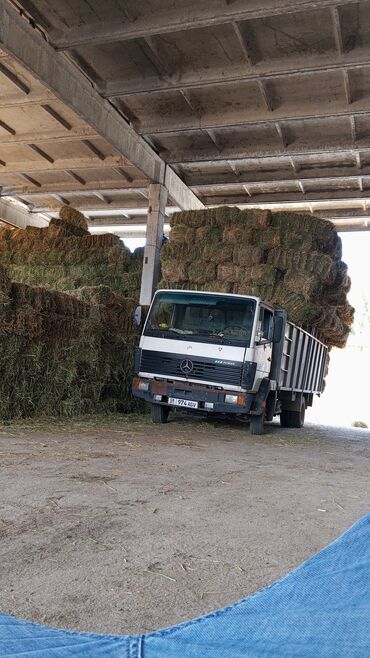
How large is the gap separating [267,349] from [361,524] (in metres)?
9.35

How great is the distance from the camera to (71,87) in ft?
41.2

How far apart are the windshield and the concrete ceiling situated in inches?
212

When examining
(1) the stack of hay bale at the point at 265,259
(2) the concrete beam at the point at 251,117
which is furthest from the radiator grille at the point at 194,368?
(2) the concrete beam at the point at 251,117

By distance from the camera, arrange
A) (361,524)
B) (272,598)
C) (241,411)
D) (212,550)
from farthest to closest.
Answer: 1. (241,411)
2. (212,550)
3. (361,524)
4. (272,598)

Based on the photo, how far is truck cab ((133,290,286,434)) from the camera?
9.99m

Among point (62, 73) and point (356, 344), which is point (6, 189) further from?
point (356, 344)

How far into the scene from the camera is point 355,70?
13.2 metres

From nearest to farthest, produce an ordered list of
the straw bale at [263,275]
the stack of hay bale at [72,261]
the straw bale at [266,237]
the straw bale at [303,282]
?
the straw bale at [303,282] → the straw bale at [263,275] → the straw bale at [266,237] → the stack of hay bale at [72,261]

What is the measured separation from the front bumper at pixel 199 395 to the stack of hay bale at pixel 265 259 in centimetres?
412

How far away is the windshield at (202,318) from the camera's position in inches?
402

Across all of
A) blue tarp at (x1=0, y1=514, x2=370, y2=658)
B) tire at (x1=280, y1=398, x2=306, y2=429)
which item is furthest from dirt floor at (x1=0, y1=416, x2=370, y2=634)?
tire at (x1=280, y1=398, x2=306, y2=429)

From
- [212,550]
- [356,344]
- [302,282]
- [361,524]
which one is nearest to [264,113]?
[302,282]

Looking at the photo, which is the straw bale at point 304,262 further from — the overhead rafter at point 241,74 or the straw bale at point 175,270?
the overhead rafter at point 241,74

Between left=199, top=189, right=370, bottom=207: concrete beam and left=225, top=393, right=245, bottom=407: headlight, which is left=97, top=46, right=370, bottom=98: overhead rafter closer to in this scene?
left=199, top=189, right=370, bottom=207: concrete beam
